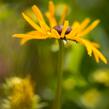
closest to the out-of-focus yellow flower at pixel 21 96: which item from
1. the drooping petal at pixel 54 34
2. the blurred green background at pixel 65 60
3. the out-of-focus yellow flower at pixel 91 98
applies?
the drooping petal at pixel 54 34

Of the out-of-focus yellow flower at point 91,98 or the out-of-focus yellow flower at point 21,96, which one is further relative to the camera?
the out-of-focus yellow flower at point 91,98

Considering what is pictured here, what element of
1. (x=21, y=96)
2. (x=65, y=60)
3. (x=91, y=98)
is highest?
(x=65, y=60)

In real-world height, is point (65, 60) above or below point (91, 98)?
above

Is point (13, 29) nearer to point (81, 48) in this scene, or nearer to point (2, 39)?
point (2, 39)

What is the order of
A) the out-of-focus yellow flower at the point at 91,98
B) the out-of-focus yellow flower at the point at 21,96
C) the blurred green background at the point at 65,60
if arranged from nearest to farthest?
the out-of-focus yellow flower at the point at 21,96 < the blurred green background at the point at 65,60 < the out-of-focus yellow flower at the point at 91,98

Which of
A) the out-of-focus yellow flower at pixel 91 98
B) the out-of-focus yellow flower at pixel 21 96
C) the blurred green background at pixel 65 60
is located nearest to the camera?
the out-of-focus yellow flower at pixel 21 96

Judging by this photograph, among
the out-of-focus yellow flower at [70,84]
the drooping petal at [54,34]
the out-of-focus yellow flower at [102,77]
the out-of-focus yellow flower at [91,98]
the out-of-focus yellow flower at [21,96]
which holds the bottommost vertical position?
the out-of-focus yellow flower at [21,96]

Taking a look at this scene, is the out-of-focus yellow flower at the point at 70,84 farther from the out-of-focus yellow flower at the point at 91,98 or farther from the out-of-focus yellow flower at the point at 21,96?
the out-of-focus yellow flower at the point at 21,96

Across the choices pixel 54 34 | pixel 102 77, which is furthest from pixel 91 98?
pixel 54 34

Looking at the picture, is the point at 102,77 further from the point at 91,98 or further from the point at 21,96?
the point at 21,96
